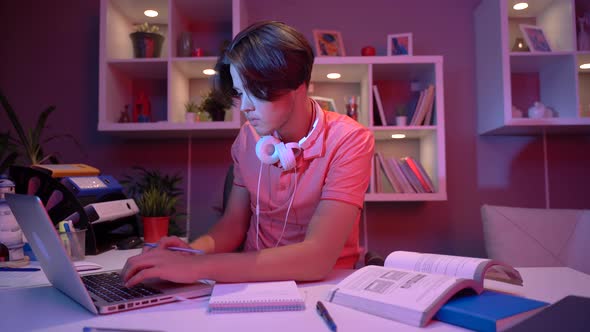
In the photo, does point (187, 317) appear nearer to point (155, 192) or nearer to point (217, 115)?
point (155, 192)

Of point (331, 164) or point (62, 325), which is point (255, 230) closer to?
point (331, 164)

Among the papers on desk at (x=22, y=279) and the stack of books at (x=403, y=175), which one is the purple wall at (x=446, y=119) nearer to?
the stack of books at (x=403, y=175)

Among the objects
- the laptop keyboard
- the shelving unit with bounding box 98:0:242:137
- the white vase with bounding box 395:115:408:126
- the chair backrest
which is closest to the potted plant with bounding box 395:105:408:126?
the white vase with bounding box 395:115:408:126

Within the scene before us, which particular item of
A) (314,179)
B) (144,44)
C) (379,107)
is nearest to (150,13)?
(144,44)

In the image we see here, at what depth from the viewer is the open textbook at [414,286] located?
2.28 feet

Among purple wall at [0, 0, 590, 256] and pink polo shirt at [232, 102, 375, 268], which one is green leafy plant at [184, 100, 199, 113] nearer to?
purple wall at [0, 0, 590, 256]

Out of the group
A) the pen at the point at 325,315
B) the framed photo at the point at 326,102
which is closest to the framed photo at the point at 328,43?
the framed photo at the point at 326,102

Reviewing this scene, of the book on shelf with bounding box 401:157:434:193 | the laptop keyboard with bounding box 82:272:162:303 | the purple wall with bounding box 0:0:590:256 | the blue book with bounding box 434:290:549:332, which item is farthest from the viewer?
the purple wall with bounding box 0:0:590:256

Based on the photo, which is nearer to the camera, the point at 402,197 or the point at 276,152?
the point at 276,152

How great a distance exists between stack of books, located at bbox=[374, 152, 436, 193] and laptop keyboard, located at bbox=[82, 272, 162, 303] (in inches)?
64.8

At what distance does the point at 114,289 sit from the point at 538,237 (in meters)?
1.85

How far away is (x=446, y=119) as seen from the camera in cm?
260

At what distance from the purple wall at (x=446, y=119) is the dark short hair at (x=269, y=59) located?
151 cm

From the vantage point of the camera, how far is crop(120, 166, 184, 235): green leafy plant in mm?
1878
